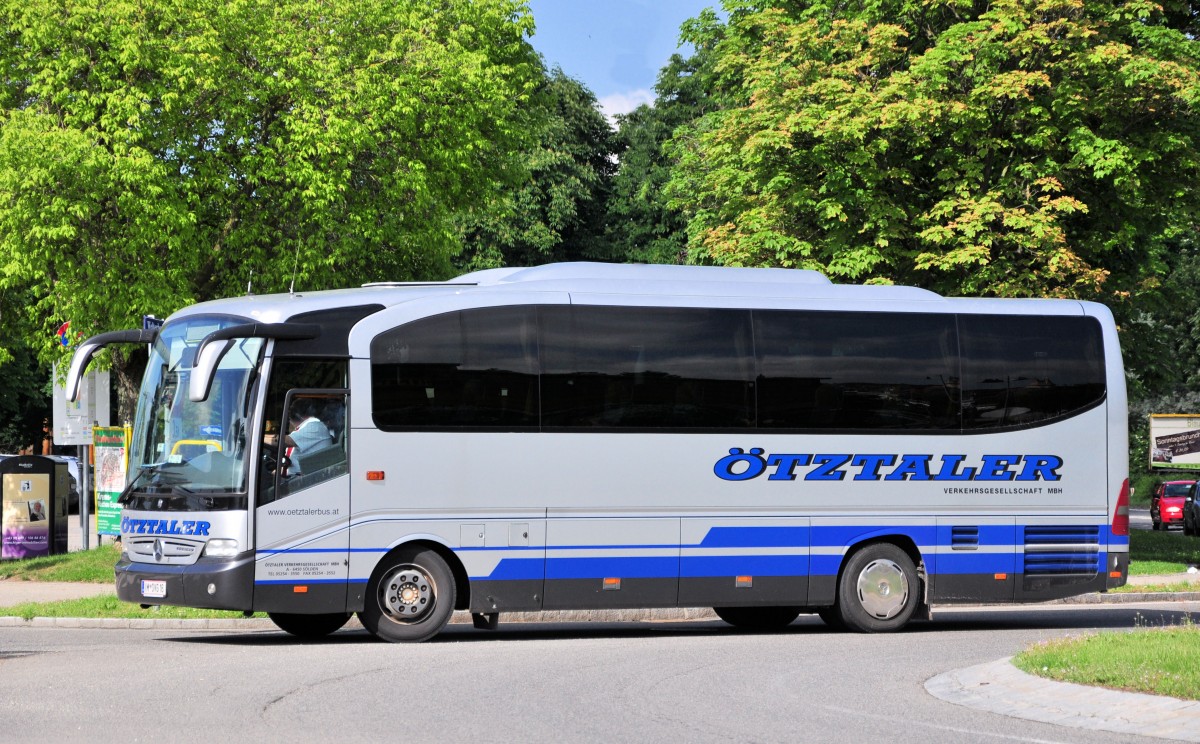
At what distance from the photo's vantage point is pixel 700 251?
110 feet

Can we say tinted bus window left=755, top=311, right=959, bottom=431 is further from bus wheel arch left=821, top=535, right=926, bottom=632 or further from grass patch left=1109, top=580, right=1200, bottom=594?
grass patch left=1109, top=580, right=1200, bottom=594

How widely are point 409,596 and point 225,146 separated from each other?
15.7 metres

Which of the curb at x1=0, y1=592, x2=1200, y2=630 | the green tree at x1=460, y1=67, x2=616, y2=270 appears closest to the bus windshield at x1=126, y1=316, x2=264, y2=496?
the curb at x1=0, y1=592, x2=1200, y2=630

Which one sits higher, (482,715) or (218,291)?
(218,291)

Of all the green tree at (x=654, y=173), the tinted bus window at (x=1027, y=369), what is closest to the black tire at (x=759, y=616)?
the tinted bus window at (x=1027, y=369)

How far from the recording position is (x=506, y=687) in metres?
11.7

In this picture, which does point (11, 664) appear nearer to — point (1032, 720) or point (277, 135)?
point (1032, 720)

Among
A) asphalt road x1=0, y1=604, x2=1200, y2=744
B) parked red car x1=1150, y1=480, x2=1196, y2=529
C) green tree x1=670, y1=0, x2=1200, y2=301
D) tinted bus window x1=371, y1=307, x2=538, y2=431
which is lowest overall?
parked red car x1=1150, y1=480, x2=1196, y2=529

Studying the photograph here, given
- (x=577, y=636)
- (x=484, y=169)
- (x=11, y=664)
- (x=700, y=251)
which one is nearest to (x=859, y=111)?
(x=700, y=251)

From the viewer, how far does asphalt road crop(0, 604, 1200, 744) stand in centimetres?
962

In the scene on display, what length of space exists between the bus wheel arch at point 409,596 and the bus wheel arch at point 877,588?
4255 millimetres

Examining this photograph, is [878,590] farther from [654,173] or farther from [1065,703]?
[654,173]

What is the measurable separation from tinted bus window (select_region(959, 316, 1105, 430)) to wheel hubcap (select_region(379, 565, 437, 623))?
6.10 meters

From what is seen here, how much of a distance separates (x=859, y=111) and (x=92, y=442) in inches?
533
